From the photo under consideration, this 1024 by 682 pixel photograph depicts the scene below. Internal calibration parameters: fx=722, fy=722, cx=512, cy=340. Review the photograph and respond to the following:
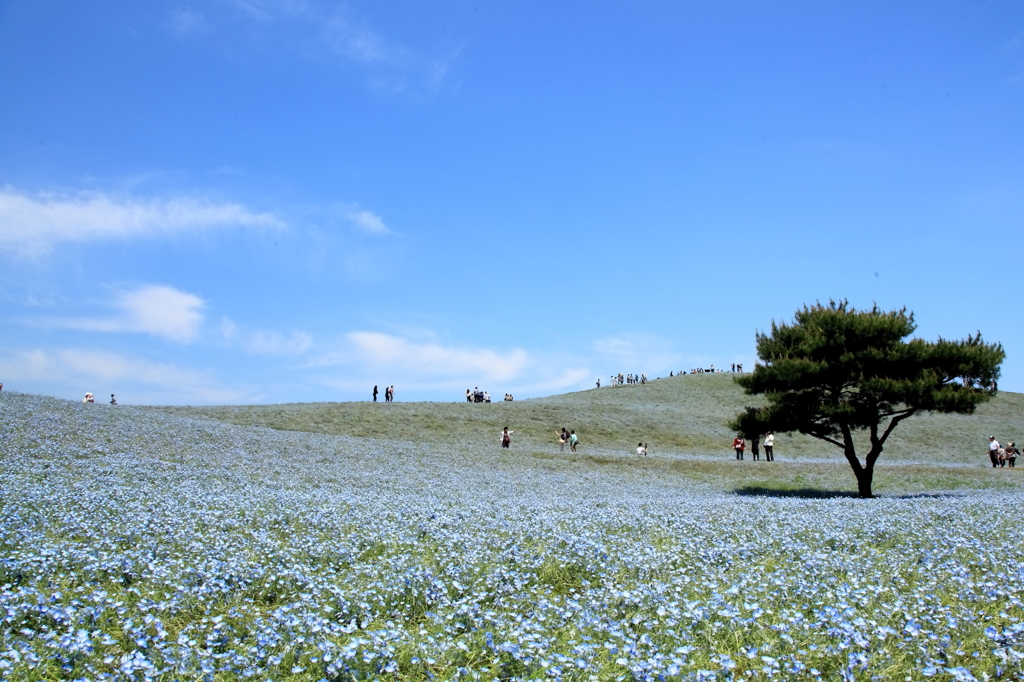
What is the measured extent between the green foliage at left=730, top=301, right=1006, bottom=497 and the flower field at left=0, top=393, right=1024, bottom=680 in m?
10.0

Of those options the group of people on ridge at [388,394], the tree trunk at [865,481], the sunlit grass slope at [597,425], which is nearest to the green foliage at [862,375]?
the tree trunk at [865,481]

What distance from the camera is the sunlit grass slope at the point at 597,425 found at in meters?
45.4

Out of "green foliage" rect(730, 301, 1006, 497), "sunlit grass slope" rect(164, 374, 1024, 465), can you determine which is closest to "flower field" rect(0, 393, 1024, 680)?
"green foliage" rect(730, 301, 1006, 497)

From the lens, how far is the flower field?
579 centimetres

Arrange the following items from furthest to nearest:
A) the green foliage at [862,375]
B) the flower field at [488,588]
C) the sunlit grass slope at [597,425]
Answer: the sunlit grass slope at [597,425] → the green foliage at [862,375] → the flower field at [488,588]

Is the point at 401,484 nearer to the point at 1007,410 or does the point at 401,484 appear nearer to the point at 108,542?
the point at 108,542

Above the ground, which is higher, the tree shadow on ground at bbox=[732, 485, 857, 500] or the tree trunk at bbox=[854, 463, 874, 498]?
the tree trunk at bbox=[854, 463, 874, 498]

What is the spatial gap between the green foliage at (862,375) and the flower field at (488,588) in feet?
32.9

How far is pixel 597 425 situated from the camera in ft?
176

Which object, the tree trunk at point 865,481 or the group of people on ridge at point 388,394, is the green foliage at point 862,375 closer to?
the tree trunk at point 865,481

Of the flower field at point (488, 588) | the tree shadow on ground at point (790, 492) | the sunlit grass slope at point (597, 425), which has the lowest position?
the tree shadow on ground at point (790, 492)

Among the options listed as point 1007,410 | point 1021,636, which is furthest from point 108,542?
point 1007,410

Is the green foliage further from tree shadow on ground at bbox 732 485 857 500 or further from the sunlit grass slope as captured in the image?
the sunlit grass slope

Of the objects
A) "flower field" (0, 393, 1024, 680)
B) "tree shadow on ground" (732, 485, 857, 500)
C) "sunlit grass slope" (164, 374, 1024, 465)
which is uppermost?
"sunlit grass slope" (164, 374, 1024, 465)
